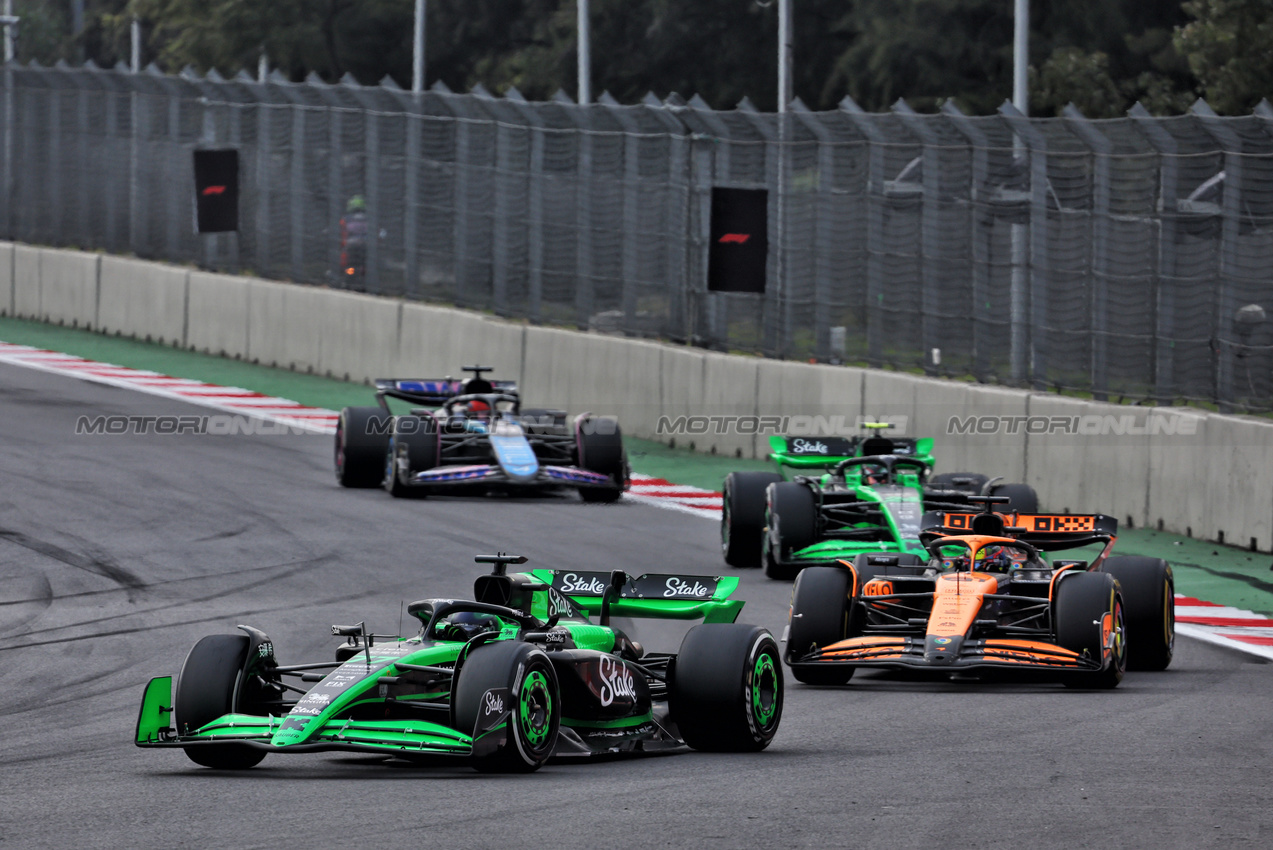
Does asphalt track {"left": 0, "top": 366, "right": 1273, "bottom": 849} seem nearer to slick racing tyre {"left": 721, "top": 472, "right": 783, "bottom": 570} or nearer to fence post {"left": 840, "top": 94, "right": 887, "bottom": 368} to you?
slick racing tyre {"left": 721, "top": 472, "right": 783, "bottom": 570}

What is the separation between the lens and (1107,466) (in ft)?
60.6

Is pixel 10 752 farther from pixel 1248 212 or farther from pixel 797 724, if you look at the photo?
pixel 1248 212

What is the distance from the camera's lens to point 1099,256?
18.8m

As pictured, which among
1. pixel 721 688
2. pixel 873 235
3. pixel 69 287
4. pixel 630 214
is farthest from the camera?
pixel 69 287

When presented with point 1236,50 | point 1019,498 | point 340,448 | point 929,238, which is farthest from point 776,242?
point 1236,50

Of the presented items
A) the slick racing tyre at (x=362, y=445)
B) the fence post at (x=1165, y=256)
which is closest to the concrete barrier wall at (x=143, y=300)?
the slick racing tyre at (x=362, y=445)

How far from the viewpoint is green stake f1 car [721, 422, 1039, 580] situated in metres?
15.3

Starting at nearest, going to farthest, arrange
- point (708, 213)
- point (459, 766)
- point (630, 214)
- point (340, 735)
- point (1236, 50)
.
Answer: point (340, 735), point (459, 766), point (708, 213), point (630, 214), point (1236, 50)

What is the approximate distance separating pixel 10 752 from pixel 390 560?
6.61 meters

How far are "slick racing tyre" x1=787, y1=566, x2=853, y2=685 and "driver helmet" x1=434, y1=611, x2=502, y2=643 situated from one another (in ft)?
10.4

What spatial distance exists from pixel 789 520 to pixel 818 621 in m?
3.42

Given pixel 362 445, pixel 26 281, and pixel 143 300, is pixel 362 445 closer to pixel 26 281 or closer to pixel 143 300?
pixel 143 300

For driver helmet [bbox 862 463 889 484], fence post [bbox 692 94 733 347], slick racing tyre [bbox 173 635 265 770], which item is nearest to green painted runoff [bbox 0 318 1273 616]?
fence post [bbox 692 94 733 347]
